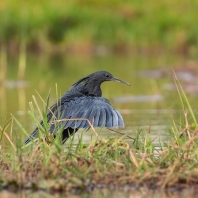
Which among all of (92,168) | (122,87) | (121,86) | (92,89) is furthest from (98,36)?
(92,168)

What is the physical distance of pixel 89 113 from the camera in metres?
6.06

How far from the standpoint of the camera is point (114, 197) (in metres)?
4.62

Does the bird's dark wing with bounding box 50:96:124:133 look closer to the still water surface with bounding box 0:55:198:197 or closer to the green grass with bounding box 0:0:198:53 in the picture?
the still water surface with bounding box 0:55:198:197

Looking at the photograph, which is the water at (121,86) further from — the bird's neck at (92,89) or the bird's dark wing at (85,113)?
the bird's neck at (92,89)

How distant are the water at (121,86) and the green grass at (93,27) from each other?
92 centimetres

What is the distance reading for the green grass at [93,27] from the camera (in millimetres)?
21594

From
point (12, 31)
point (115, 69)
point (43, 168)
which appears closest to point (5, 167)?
point (43, 168)

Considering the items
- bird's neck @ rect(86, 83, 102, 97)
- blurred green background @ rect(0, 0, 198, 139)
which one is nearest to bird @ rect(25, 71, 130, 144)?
bird's neck @ rect(86, 83, 102, 97)

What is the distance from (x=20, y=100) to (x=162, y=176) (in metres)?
6.44

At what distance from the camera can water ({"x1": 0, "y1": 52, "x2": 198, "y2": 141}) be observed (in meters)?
8.97

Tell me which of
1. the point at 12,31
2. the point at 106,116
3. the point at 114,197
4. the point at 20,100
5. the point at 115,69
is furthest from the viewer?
the point at 12,31

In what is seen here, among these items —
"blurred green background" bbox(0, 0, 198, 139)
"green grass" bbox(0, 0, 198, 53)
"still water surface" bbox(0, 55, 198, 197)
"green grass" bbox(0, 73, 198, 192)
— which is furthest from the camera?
"green grass" bbox(0, 0, 198, 53)

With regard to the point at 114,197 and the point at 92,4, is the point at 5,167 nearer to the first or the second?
the point at 114,197

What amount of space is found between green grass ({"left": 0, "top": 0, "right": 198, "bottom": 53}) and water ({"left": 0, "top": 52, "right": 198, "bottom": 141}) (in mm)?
923
